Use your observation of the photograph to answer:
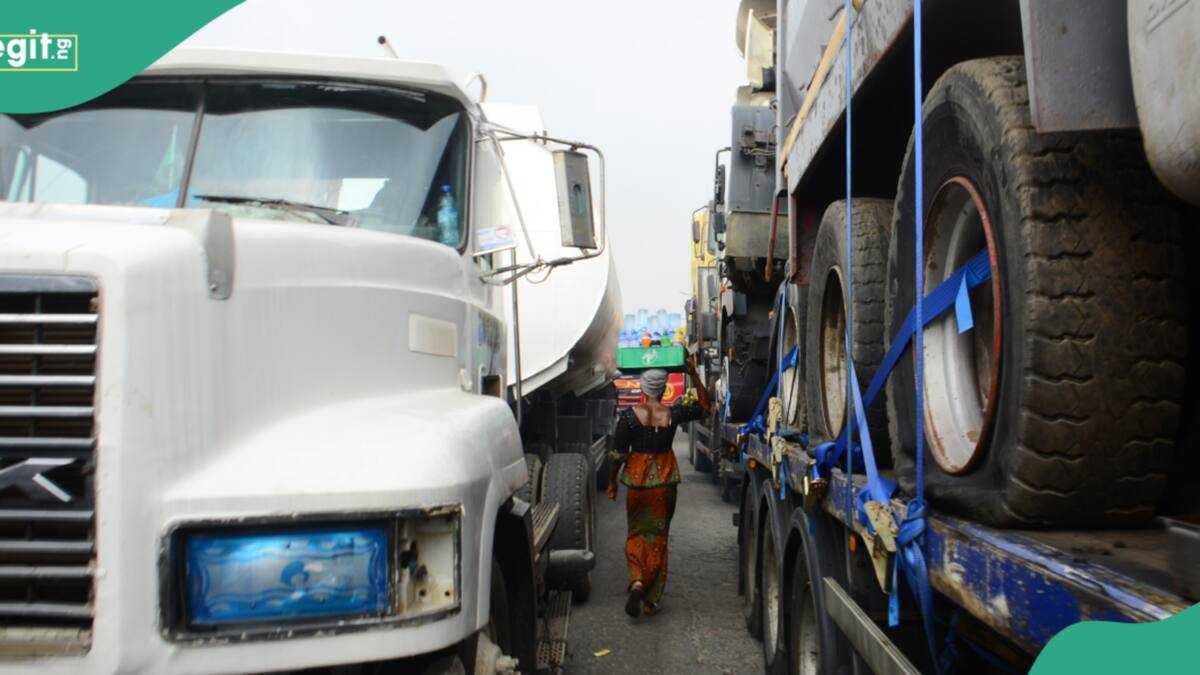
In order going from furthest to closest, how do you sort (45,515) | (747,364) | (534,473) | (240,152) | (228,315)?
(747,364), (534,473), (240,152), (228,315), (45,515)

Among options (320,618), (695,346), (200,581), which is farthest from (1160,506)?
(695,346)

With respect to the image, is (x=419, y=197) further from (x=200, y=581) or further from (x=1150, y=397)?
(x=1150, y=397)

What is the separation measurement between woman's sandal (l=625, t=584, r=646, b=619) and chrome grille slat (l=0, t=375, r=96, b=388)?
15.7 feet

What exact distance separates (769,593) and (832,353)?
6.62 feet

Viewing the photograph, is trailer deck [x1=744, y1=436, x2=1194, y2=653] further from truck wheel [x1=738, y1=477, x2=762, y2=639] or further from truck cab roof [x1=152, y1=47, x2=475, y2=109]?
truck wheel [x1=738, y1=477, x2=762, y2=639]

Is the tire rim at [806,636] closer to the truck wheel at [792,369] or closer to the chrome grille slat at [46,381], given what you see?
the truck wheel at [792,369]

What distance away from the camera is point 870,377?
9.38 ft

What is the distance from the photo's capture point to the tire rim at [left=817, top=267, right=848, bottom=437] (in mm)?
3400

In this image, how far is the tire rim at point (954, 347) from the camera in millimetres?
2076

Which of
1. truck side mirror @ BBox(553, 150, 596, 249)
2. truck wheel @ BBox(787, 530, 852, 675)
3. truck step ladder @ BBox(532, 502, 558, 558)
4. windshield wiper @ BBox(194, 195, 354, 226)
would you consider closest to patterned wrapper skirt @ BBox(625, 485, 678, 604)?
truck step ladder @ BBox(532, 502, 558, 558)

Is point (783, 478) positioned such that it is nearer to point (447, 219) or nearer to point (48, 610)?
point (447, 219)

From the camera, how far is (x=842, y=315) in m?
3.43

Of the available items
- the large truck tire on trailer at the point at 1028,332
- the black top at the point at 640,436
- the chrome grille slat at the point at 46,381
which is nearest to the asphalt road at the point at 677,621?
the black top at the point at 640,436

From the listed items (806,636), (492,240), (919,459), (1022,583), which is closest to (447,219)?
(492,240)
